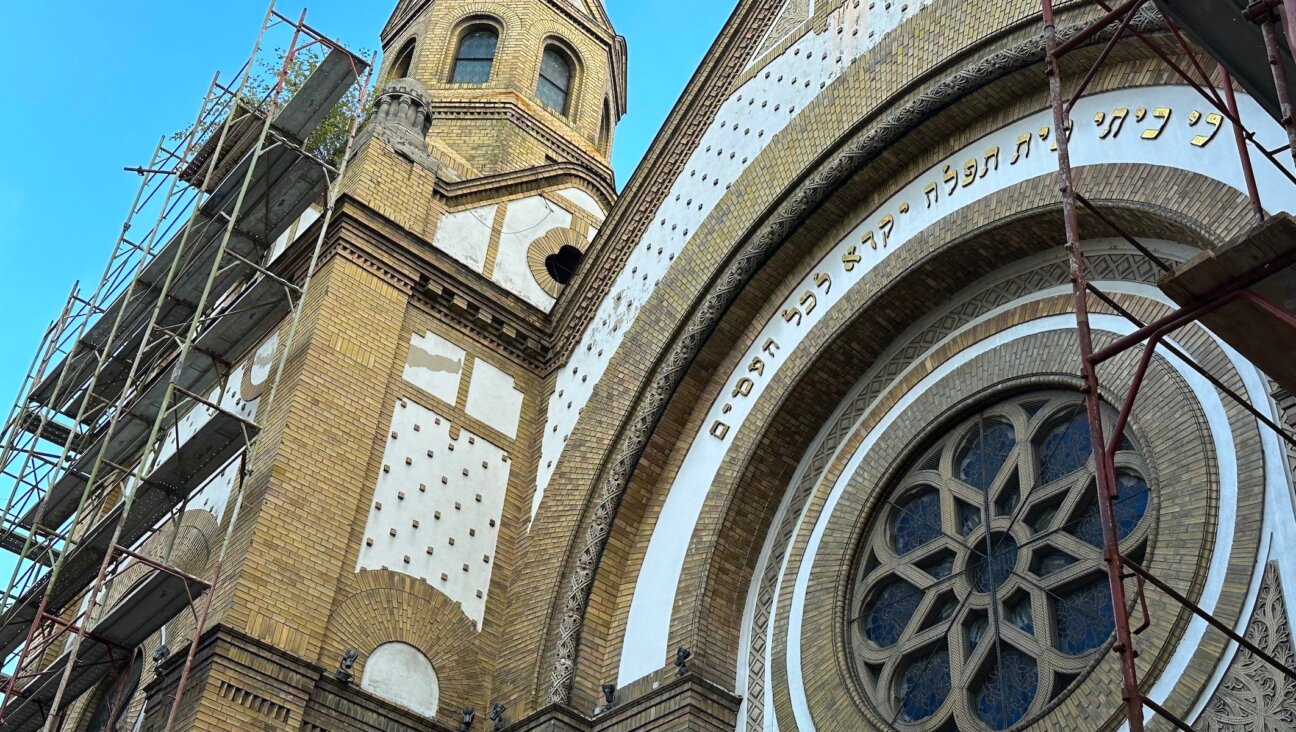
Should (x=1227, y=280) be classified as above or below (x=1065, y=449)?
below

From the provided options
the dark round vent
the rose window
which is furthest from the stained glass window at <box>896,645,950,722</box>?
the dark round vent

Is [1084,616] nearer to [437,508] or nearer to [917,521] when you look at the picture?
[917,521]

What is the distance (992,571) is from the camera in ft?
34.4

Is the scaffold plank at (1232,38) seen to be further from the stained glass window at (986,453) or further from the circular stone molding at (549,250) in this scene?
the circular stone molding at (549,250)

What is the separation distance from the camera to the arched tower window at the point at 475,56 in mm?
20922

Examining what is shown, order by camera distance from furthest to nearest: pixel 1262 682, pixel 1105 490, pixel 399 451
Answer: pixel 399 451 → pixel 1262 682 → pixel 1105 490

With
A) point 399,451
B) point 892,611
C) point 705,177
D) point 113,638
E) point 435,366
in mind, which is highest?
point 705,177

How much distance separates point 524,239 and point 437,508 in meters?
4.14

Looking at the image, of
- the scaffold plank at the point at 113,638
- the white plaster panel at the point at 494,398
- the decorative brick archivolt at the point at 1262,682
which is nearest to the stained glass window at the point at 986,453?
the decorative brick archivolt at the point at 1262,682

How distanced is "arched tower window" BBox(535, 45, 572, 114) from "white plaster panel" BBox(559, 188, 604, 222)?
10.2ft

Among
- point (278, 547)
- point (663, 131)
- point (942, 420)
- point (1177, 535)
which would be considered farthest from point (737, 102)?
point (1177, 535)

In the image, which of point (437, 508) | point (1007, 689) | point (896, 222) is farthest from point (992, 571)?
point (437, 508)

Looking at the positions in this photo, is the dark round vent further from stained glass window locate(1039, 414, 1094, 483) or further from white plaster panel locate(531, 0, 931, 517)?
stained glass window locate(1039, 414, 1094, 483)

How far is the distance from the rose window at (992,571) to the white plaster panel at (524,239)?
5.84 meters
